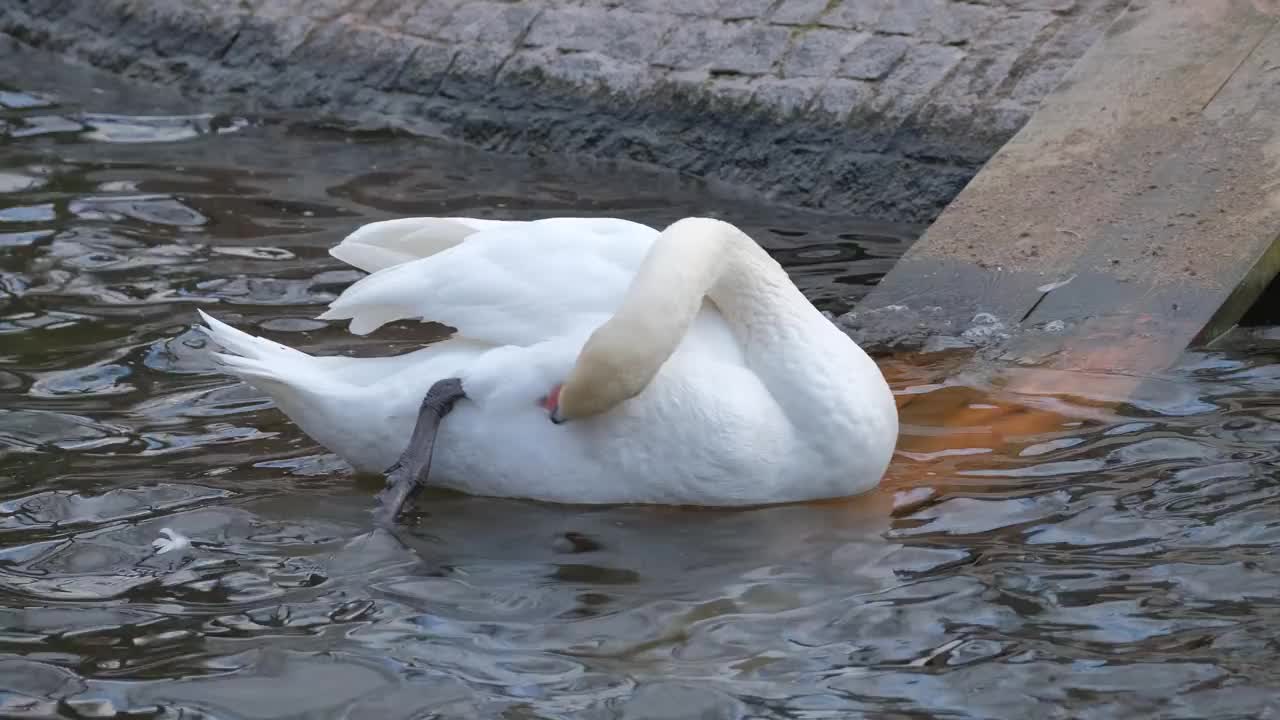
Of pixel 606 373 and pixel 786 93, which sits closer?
pixel 606 373

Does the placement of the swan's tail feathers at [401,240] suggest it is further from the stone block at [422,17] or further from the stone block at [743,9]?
the stone block at [422,17]

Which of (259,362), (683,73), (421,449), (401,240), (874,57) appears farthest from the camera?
(683,73)

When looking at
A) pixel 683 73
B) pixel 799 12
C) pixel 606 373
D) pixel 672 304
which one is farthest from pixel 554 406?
pixel 799 12

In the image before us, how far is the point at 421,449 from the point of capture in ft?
14.8

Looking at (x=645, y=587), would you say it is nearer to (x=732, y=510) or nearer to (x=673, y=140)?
(x=732, y=510)

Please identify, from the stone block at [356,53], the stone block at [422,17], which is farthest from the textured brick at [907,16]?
the stone block at [356,53]

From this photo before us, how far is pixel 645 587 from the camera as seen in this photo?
4012 mm

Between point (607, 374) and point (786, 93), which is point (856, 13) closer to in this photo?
point (786, 93)

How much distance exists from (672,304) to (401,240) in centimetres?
105

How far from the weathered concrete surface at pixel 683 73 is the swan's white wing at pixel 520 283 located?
3.03m

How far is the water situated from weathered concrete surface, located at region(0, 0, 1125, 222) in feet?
4.53

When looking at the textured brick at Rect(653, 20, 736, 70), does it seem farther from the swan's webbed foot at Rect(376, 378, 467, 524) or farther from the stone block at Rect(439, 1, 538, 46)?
the swan's webbed foot at Rect(376, 378, 467, 524)

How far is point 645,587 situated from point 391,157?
15.9 ft

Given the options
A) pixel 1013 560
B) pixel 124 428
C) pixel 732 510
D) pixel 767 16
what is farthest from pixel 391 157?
pixel 1013 560
